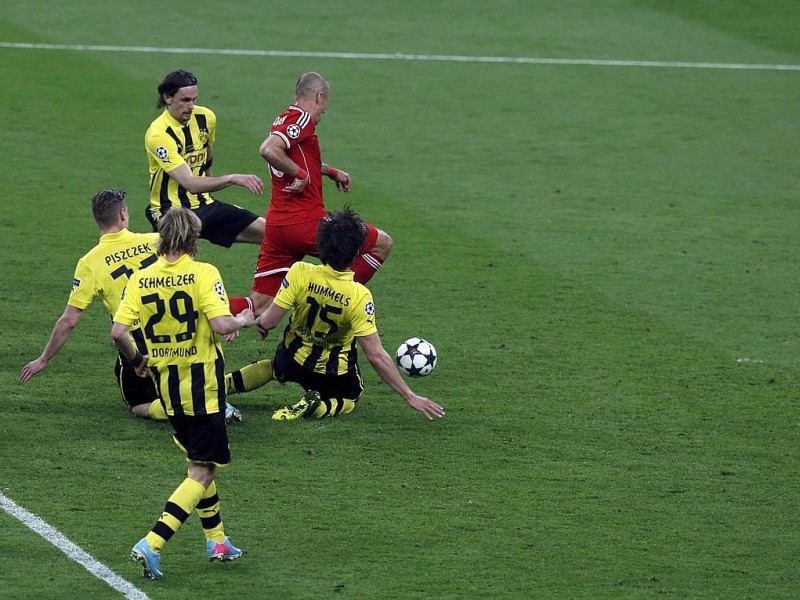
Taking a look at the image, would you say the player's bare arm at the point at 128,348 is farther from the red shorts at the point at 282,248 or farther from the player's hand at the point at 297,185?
the player's hand at the point at 297,185

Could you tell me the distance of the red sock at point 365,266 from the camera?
10.1 metres

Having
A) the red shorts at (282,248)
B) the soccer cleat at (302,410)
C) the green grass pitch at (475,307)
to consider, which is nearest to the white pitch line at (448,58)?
the green grass pitch at (475,307)

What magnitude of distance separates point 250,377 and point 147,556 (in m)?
2.63

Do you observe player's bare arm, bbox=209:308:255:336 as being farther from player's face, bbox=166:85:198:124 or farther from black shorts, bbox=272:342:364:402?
player's face, bbox=166:85:198:124

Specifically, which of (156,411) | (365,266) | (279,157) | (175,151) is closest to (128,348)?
(156,411)

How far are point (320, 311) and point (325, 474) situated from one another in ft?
3.39

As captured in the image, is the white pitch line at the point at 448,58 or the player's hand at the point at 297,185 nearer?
the player's hand at the point at 297,185

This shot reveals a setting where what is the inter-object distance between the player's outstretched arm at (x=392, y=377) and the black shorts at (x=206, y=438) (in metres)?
1.21

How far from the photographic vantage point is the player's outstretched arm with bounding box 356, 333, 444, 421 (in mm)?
7766

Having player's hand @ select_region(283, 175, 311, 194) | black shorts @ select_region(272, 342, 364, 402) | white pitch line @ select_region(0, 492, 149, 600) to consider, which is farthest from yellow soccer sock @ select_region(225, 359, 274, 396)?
white pitch line @ select_region(0, 492, 149, 600)

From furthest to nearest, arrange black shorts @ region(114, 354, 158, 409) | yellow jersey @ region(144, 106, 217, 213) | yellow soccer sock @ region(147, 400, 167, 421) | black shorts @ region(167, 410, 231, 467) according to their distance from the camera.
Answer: yellow jersey @ region(144, 106, 217, 213), black shorts @ region(114, 354, 158, 409), yellow soccer sock @ region(147, 400, 167, 421), black shorts @ region(167, 410, 231, 467)

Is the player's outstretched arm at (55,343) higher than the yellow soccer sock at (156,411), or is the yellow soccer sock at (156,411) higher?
the player's outstretched arm at (55,343)

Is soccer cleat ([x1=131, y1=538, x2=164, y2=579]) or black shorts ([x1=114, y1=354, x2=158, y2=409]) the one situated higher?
black shorts ([x1=114, y1=354, x2=158, y2=409])

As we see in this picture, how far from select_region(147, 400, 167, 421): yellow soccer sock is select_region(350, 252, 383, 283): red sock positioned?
196 centimetres
